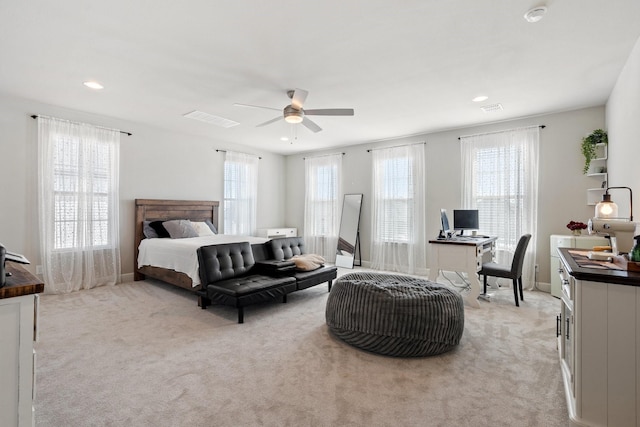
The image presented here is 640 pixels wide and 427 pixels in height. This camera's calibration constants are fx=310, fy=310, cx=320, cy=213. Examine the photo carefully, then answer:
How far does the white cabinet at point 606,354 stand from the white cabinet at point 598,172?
3.31 meters

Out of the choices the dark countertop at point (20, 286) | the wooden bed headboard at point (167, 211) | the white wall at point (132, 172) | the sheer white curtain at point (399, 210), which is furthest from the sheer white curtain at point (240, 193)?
the dark countertop at point (20, 286)

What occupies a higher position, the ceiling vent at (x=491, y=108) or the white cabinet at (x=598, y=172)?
the ceiling vent at (x=491, y=108)

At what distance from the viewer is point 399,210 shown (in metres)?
5.96

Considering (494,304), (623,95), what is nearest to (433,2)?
(623,95)

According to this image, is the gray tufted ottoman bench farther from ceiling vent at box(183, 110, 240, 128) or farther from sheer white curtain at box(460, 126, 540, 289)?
ceiling vent at box(183, 110, 240, 128)

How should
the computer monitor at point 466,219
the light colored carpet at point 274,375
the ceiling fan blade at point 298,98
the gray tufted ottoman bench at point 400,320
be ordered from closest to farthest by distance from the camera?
the light colored carpet at point 274,375, the gray tufted ottoman bench at point 400,320, the ceiling fan blade at point 298,98, the computer monitor at point 466,219

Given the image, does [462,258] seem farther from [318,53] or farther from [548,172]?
[318,53]

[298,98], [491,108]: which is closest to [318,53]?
[298,98]

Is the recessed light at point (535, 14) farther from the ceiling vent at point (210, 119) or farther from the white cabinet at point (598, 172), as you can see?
the ceiling vent at point (210, 119)

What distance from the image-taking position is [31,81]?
137 inches

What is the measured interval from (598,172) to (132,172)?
22.3 feet

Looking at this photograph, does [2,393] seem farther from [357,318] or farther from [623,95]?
[623,95]

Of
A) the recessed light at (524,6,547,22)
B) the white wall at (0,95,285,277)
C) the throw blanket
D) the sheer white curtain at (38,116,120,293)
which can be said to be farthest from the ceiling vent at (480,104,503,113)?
the sheer white curtain at (38,116,120,293)

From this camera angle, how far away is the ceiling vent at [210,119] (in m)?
4.61
